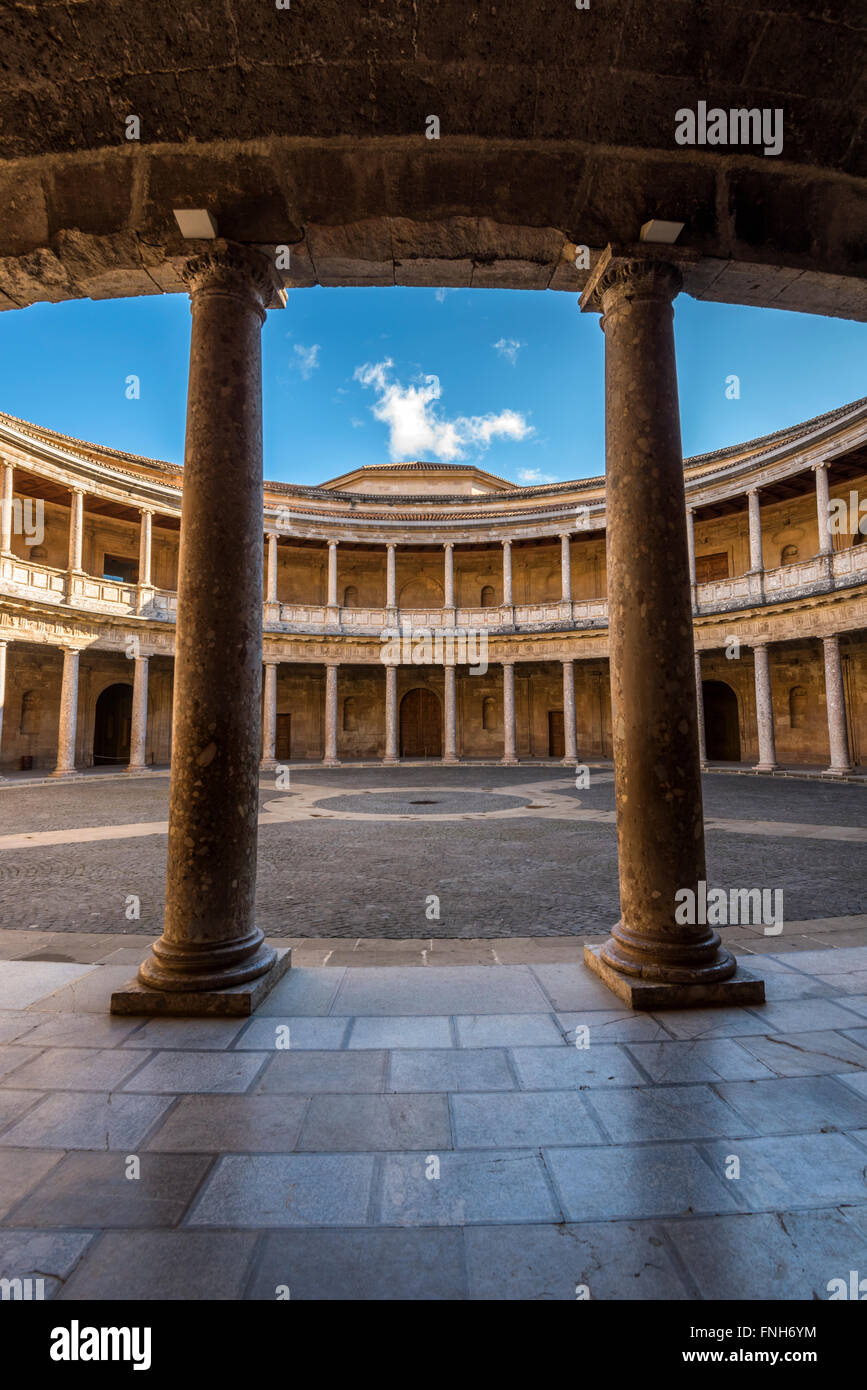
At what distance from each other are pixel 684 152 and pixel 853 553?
54.9 ft

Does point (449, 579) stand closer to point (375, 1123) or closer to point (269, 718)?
point (269, 718)

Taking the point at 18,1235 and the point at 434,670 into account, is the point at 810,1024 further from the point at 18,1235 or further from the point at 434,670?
the point at 434,670

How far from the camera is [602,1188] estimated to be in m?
2.00

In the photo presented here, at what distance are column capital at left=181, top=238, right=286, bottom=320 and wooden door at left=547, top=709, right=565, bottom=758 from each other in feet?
83.3

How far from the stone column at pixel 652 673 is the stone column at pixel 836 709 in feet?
54.9

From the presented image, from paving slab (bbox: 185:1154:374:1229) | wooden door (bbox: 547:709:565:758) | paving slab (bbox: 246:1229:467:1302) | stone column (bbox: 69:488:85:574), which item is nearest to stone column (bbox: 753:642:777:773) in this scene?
wooden door (bbox: 547:709:565:758)

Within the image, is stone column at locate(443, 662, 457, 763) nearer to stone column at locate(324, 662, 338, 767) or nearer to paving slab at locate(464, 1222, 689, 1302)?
stone column at locate(324, 662, 338, 767)

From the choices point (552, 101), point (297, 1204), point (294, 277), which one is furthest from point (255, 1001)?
point (552, 101)

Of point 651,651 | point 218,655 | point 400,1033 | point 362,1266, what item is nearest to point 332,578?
point 218,655

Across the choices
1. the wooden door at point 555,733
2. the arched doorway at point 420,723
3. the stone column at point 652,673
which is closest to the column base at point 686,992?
the stone column at point 652,673

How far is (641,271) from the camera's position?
12.4 ft

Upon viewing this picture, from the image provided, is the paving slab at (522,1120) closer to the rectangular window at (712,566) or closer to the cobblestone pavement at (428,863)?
the cobblestone pavement at (428,863)

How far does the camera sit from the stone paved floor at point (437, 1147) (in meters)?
1.71

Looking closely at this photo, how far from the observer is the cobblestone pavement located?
516 cm
